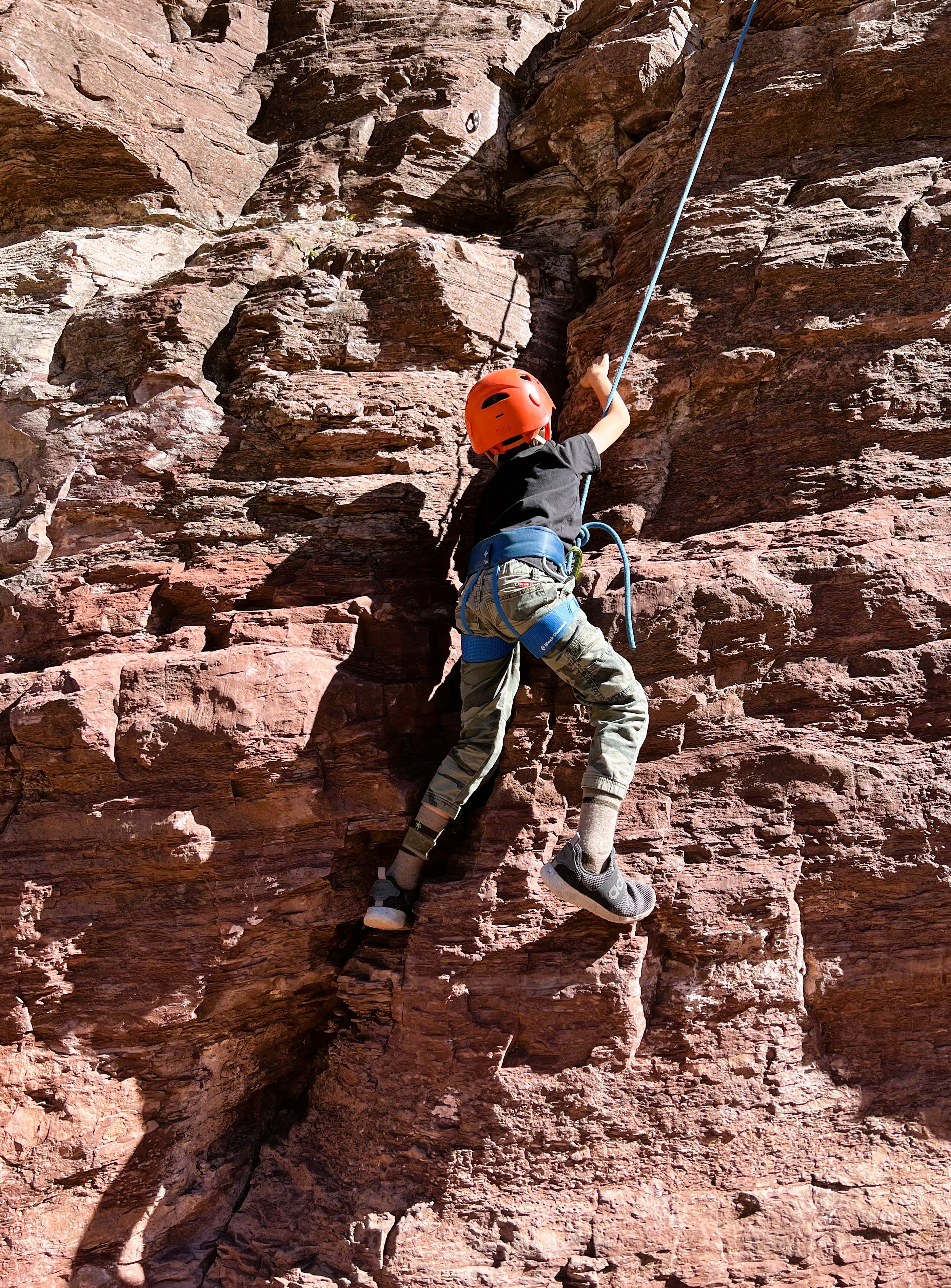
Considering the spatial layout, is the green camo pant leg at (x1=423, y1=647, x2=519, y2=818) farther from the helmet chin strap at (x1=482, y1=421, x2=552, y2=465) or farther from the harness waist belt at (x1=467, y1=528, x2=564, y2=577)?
the helmet chin strap at (x1=482, y1=421, x2=552, y2=465)

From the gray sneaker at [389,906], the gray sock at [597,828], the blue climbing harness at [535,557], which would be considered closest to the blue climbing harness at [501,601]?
the blue climbing harness at [535,557]

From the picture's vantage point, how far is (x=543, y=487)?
4.10m

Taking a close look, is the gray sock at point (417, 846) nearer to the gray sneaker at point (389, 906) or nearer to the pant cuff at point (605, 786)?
the gray sneaker at point (389, 906)

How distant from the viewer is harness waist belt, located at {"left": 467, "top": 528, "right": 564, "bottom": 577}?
3885 millimetres

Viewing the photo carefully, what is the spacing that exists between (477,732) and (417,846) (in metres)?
0.56

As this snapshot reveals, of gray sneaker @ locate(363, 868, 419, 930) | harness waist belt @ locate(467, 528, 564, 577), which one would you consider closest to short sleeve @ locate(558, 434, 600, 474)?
harness waist belt @ locate(467, 528, 564, 577)

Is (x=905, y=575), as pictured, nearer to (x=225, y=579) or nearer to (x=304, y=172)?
(x=225, y=579)

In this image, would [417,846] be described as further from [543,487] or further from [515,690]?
[543,487]

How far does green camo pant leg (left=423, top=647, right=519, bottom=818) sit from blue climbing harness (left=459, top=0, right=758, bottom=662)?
69 mm

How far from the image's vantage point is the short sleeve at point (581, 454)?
415cm

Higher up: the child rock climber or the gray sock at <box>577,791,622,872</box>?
the child rock climber

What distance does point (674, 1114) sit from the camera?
3771mm

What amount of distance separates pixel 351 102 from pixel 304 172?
70 centimetres

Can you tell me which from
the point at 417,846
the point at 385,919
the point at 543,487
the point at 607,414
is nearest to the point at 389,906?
the point at 385,919
